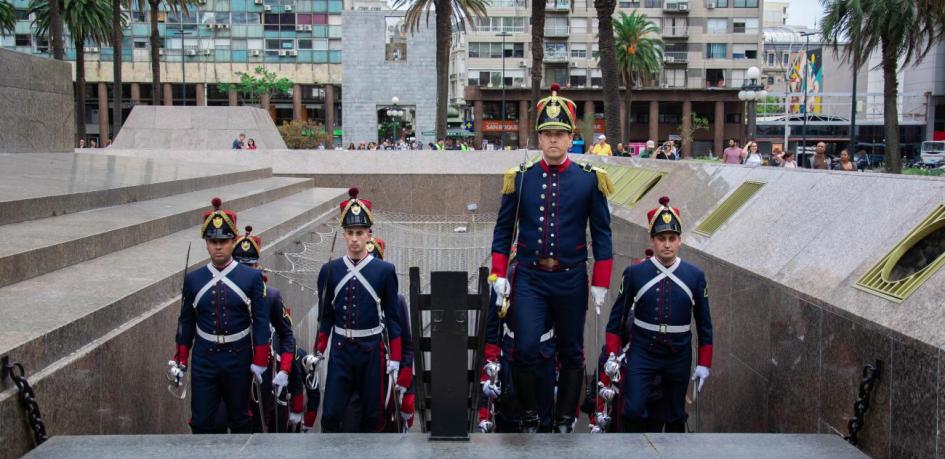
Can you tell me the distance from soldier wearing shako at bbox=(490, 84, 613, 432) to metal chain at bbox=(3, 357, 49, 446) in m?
2.66

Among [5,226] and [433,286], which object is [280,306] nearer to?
[433,286]

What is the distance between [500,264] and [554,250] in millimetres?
364

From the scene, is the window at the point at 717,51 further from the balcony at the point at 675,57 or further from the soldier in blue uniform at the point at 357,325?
the soldier in blue uniform at the point at 357,325

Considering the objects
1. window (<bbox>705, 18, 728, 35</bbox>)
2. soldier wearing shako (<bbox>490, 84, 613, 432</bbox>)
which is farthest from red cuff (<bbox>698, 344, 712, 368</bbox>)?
window (<bbox>705, 18, 728, 35</bbox>)

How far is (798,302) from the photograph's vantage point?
580 centimetres

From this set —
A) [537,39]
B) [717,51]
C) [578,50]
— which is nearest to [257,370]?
[537,39]

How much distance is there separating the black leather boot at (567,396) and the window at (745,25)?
259ft

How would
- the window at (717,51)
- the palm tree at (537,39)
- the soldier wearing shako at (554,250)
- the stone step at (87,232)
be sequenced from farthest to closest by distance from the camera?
the window at (717,51)
the palm tree at (537,39)
the stone step at (87,232)
the soldier wearing shako at (554,250)

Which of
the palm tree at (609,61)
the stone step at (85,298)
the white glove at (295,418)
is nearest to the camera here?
the stone step at (85,298)

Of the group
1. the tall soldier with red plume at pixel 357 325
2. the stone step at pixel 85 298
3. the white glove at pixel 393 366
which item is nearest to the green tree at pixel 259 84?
the stone step at pixel 85 298

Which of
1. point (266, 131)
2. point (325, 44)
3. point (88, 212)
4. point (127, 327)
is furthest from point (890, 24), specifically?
point (325, 44)

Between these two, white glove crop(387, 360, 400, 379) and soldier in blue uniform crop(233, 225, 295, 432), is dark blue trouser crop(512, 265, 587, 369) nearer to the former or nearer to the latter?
white glove crop(387, 360, 400, 379)

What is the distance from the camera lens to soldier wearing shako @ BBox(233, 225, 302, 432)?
6352 millimetres

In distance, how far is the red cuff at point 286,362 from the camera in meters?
6.28
